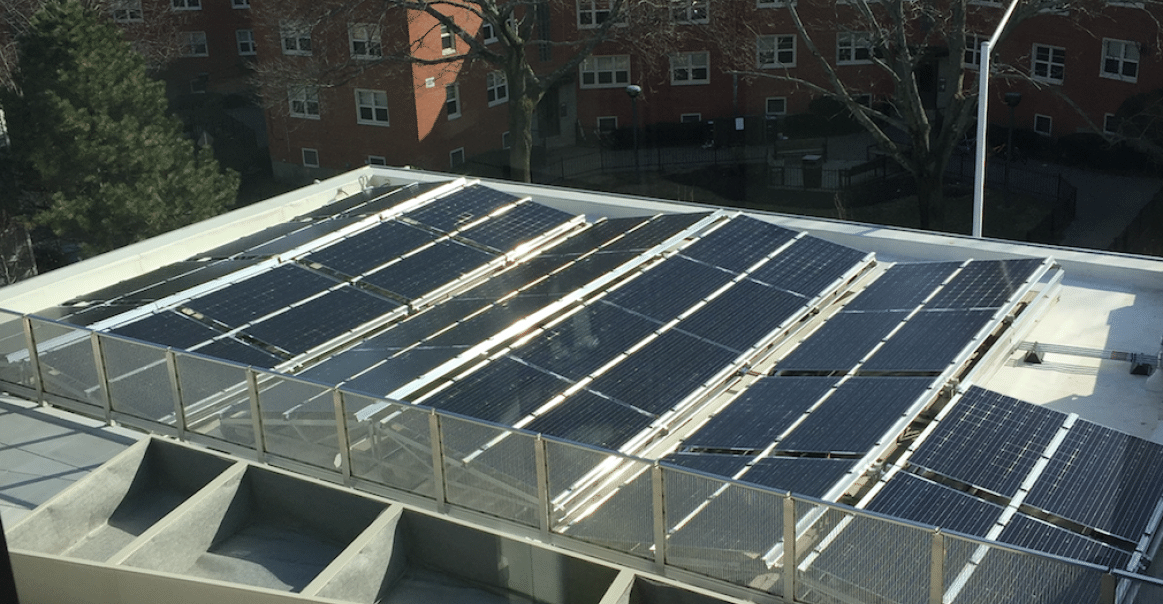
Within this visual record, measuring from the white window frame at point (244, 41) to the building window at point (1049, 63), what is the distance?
47575mm

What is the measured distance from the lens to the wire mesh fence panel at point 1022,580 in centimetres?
838

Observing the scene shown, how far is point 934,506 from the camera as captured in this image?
414 inches

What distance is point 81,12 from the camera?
146ft

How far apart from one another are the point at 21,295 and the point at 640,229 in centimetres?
967

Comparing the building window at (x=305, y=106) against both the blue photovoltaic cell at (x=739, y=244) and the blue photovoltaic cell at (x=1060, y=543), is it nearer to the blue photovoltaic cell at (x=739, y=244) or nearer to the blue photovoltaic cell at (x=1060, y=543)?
the blue photovoltaic cell at (x=739, y=244)

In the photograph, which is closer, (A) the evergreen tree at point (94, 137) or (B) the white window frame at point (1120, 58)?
(A) the evergreen tree at point (94, 137)

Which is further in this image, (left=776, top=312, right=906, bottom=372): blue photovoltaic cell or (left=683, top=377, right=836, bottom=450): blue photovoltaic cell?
(left=776, top=312, right=906, bottom=372): blue photovoltaic cell

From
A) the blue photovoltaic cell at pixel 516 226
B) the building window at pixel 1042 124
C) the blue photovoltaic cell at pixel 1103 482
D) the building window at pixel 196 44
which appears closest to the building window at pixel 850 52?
the building window at pixel 1042 124

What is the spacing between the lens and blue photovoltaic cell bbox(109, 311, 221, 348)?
1460cm

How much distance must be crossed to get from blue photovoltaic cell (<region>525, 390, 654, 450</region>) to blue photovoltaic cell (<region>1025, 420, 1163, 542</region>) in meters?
3.95

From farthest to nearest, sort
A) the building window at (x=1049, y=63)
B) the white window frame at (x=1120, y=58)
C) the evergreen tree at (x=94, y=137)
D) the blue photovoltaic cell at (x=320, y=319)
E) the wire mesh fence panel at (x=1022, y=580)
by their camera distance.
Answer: the building window at (x=1049, y=63) → the white window frame at (x=1120, y=58) → the evergreen tree at (x=94, y=137) → the blue photovoltaic cell at (x=320, y=319) → the wire mesh fence panel at (x=1022, y=580)

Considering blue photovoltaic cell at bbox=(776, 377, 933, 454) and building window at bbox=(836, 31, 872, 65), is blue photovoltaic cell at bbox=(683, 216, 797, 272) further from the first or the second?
building window at bbox=(836, 31, 872, 65)

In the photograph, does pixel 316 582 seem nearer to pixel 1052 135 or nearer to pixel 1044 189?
pixel 1044 189

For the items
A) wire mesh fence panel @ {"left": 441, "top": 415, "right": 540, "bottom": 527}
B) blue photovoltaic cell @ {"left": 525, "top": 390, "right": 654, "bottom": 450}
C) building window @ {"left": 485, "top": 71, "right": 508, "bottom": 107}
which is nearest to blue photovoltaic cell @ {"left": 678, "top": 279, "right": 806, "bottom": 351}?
blue photovoltaic cell @ {"left": 525, "top": 390, "right": 654, "bottom": 450}
